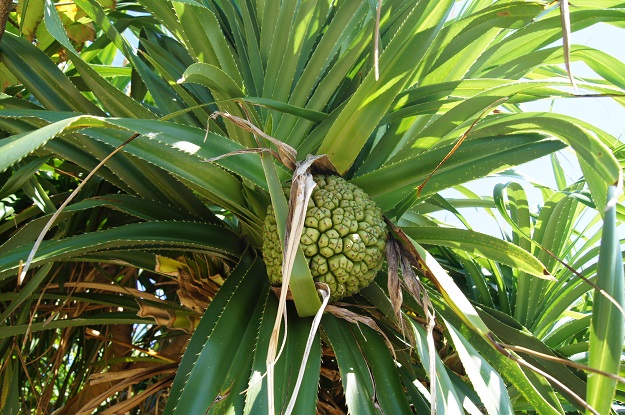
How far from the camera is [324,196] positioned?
0.96 meters

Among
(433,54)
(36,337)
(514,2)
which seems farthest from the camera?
(36,337)

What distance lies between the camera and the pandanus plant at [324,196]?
2.83 ft

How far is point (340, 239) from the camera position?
94 centimetres

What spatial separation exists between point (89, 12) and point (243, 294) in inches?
23.1

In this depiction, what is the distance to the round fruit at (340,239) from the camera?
0.94 meters

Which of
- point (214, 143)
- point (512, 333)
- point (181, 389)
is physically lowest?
point (181, 389)

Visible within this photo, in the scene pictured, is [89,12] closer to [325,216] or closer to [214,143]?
[214,143]

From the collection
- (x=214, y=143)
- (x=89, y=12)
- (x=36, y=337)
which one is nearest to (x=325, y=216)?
(x=214, y=143)

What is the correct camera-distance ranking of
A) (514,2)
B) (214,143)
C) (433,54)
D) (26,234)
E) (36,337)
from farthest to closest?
A: (36,337), (26,234), (433,54), (514,2), (214,143)

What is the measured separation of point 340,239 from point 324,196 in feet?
0.23

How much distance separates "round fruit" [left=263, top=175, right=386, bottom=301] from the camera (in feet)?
3.07

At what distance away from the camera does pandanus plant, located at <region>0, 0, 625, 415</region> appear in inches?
34.0

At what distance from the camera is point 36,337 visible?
1.72 meters

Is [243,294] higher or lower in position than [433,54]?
lower
